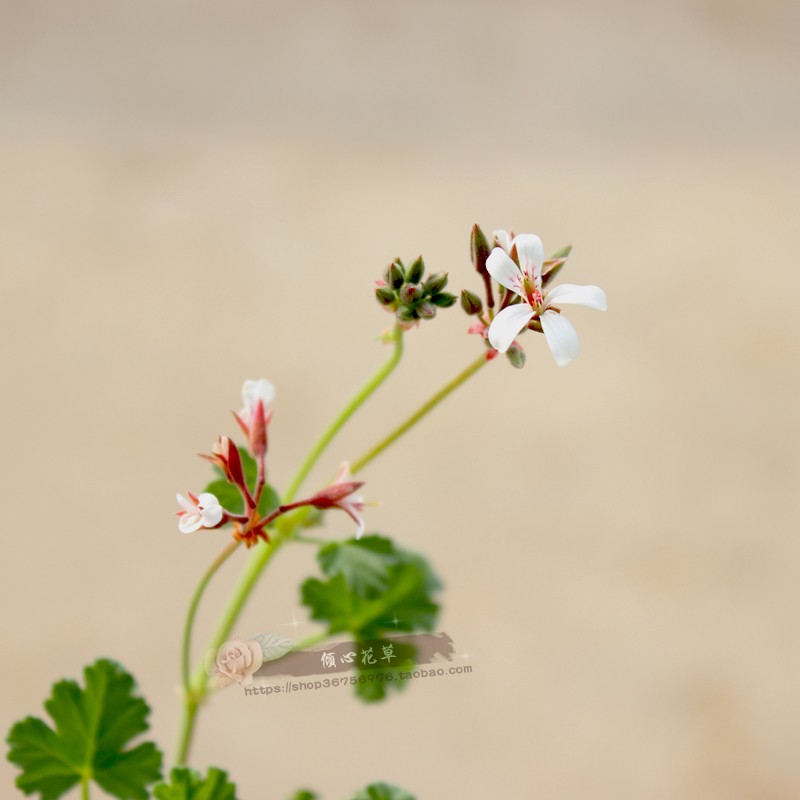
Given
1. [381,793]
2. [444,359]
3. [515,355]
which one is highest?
[444,359]

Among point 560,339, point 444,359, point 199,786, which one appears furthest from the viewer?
point 444,359

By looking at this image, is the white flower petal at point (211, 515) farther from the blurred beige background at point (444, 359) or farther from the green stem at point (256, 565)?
the blurred beige background at point (444, 359)

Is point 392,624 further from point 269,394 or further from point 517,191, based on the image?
point 517,191

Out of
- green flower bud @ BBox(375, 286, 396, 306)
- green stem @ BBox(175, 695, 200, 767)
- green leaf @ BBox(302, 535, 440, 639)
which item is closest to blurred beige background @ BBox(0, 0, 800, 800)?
green leaf @ BBox(302, 535, 440, 639)

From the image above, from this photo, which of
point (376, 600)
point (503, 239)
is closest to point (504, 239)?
point (503, 239)

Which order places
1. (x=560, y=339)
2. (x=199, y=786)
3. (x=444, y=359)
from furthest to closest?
(x=444, y=359), (x=199, y=786), (x=560, y=339)

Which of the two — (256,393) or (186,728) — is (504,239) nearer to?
(256,393)

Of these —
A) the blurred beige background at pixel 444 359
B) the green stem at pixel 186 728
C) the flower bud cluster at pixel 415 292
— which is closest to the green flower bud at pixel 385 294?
the flower bud cluster at pixel 415 292
